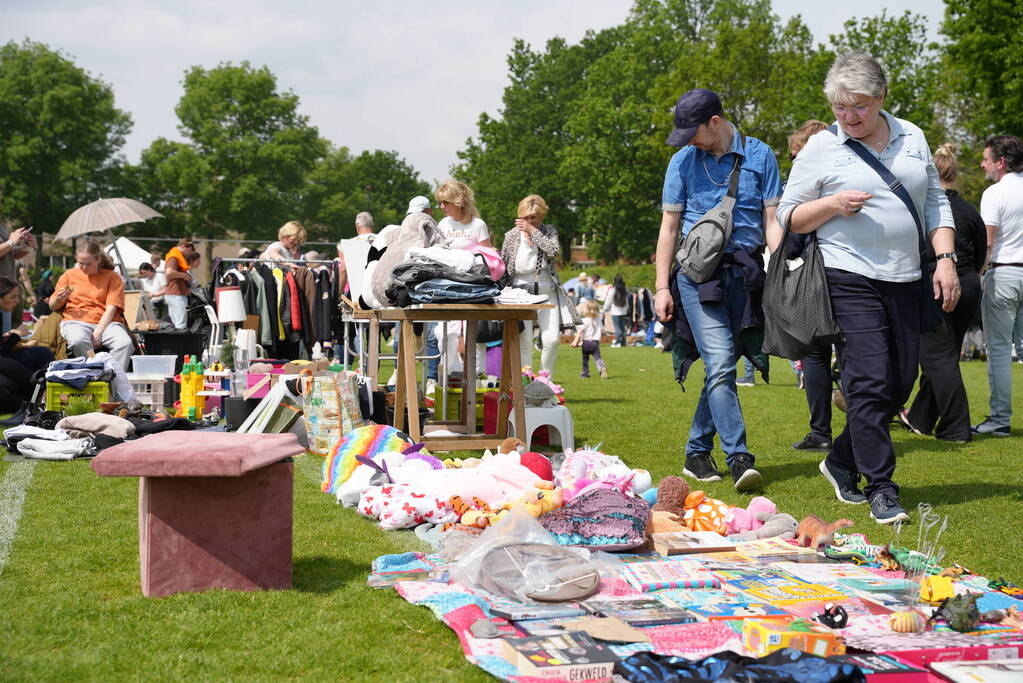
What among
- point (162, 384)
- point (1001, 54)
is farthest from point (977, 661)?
point (1001, 54)

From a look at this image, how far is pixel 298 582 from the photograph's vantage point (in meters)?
3.77

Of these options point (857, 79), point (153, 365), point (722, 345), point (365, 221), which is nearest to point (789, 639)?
point (857, 79)

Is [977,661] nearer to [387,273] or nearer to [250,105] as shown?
[387,273]

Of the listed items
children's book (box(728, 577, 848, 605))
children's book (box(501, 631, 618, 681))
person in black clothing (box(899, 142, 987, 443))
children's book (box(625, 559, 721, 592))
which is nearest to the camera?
children's book (box(501, 631, 618, 681))

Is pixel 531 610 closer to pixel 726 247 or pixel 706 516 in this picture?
pixel 706 516

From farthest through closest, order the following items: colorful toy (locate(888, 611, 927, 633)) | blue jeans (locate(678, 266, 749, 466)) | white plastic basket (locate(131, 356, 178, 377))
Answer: white plastic basket (locate(131, 356, 178, 377)), blue jeans (locate(678, 266, 749, 466)), colorful toy (locate(888, 611, 927, 633))

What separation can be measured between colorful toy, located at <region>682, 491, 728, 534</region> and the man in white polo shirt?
14.5ft

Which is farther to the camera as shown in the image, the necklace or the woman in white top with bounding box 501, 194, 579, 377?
the woman in white top with bounding box 501, 194, 579, 377

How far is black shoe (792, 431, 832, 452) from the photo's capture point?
7.52m

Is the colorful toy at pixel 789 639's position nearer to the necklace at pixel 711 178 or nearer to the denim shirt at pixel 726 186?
the denim shirt at pixel 726 186

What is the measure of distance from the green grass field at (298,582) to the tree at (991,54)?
853 inches

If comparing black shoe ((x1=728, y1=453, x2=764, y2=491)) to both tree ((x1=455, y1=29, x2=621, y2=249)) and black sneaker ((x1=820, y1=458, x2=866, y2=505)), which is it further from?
tree ((x1=455, y1=29, x2=621, y2=249))

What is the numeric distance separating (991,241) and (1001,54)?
21.1 m

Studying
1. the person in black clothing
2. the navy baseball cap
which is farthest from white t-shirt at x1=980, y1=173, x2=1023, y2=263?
the navy baseball cap
